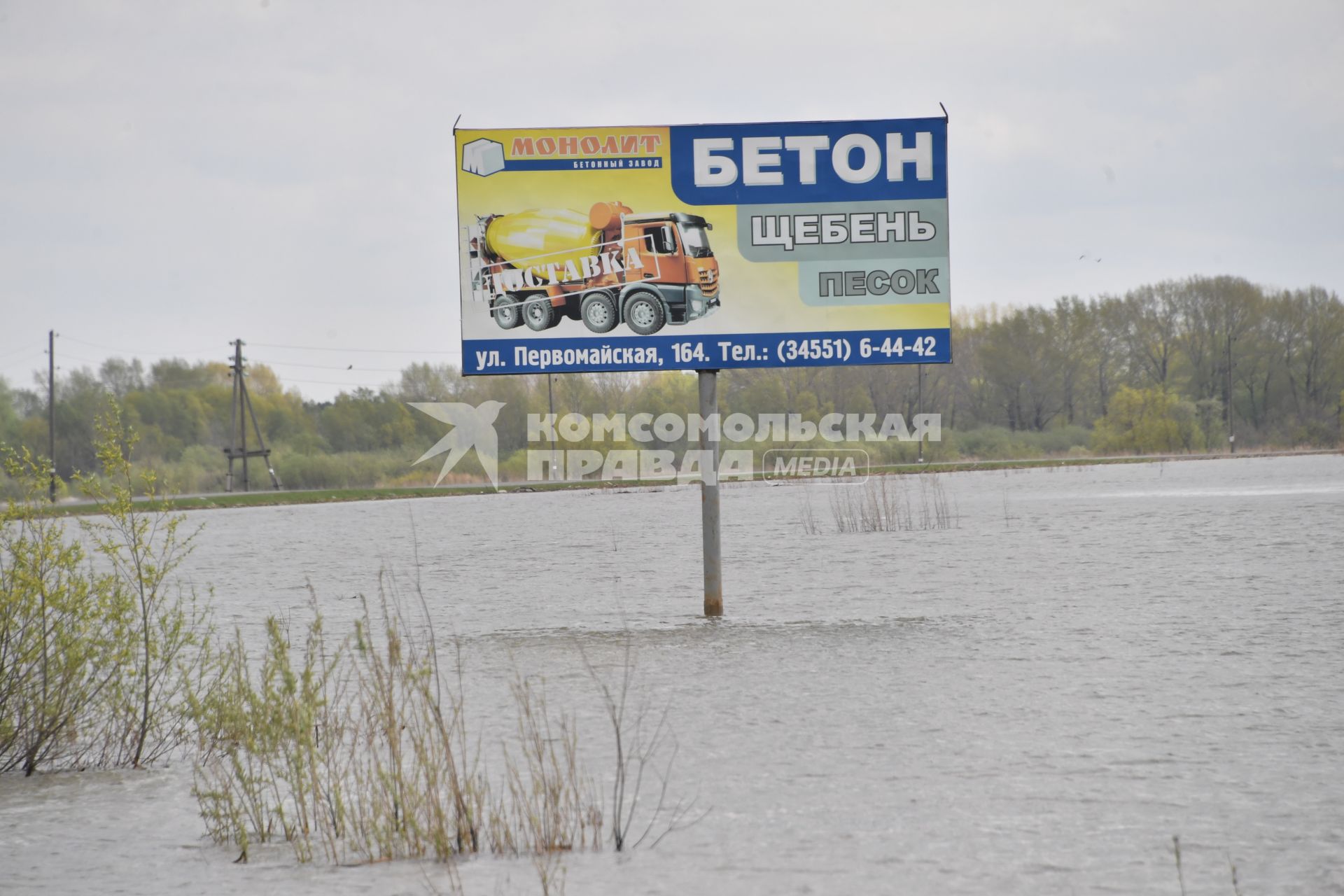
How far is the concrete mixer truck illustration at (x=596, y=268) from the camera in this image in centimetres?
1436

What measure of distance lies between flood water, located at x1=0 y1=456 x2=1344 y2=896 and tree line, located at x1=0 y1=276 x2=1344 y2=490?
69034 mm

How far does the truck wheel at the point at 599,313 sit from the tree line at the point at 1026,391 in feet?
243

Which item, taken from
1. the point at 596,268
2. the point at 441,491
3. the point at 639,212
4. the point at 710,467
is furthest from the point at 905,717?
the point at 441,491

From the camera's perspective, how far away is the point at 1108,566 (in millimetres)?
20688

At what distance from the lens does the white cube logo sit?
14344 millimetres

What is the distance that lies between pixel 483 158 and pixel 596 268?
162 cm

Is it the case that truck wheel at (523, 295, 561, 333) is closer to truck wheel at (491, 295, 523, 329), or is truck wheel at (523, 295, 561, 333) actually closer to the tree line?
truck wheel at (491, 295, 523, 329)

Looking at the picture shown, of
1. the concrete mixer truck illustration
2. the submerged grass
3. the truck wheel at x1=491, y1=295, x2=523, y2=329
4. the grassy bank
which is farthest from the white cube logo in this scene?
the grassy bank

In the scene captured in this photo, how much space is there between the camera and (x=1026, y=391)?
106 meters

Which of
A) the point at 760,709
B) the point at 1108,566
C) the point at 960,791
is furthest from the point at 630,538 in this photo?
the point at 960,791

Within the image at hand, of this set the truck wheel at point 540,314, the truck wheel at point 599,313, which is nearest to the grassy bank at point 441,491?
the truck wheel at point 599,313

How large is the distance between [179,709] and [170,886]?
3424 millimetres

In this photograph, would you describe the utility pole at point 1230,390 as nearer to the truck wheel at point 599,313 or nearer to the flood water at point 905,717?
the flood water at point 905,717

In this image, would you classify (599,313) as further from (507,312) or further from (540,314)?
(507,312)
